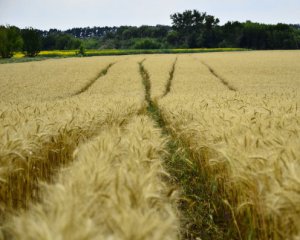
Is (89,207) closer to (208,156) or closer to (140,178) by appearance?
(140,178)

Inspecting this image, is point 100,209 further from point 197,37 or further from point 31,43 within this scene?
point 197,37

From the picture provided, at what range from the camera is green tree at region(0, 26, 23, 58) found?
80938mm

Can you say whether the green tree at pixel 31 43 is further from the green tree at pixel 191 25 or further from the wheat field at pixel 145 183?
the wheat field at pixel 145 183

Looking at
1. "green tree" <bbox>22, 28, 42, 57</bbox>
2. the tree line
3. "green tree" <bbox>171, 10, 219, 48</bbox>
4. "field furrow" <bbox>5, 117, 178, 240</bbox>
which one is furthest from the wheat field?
"green tree" <bbox>171, 10, 219, 48</bbox>

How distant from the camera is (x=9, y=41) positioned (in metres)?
83.1

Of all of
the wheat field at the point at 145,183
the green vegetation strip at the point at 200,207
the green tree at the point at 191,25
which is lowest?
the green vegetation strip at the point at 200,207

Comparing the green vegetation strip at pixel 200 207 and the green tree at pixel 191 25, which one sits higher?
the green tree at pixel 191 25

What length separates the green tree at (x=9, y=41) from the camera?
80938mm

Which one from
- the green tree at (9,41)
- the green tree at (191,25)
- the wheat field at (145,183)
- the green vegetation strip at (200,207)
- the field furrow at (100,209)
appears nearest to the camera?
the field furrow at (100,209)

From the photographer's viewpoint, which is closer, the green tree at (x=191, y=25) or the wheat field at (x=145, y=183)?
the wheat field at (x=145, y=183)

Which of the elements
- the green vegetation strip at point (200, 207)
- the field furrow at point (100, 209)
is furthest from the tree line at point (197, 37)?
the field furrow at point (100, 209)

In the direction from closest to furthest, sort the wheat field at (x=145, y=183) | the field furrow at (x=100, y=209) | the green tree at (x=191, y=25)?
the field furrow at (x=100, y=209), the wheat field at (x=145, y=183), the green tree at (x=191, y=25)

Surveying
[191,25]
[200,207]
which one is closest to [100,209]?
[200,207]

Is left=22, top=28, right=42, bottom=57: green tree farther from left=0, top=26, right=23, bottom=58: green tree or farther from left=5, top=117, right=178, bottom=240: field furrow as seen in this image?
left=5, top=117, right=178, bottom=240: field furrow
